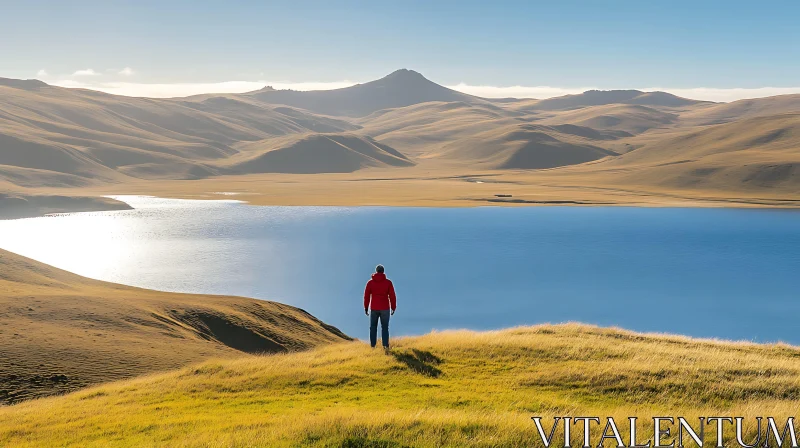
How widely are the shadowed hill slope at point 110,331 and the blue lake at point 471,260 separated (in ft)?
38.9

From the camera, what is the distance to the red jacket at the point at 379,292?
2077 centimetres

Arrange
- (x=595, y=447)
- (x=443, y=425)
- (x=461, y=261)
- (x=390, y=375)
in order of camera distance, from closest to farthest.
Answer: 1. (x=595, y=447)
2. (x=443, y=425)
3. (x=390, y=375)
4. (x=461, y=261)

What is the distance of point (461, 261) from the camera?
77188 millimetres

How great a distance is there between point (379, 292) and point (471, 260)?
57833 millimetres

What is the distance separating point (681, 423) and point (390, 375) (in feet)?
27.4

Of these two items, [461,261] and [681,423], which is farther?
[461,261]

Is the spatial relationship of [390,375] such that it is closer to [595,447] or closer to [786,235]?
[595,447]

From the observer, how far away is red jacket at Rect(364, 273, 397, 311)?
2077 cm

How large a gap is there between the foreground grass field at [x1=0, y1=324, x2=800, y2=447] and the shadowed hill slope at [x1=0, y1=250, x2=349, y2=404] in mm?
4539

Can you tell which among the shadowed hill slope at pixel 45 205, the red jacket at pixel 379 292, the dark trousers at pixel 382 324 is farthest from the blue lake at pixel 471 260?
the red jacket at pixel 379 292

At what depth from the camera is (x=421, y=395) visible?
16.4 metres

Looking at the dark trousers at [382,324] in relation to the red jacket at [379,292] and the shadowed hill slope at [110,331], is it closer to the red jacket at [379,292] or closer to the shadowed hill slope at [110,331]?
the red jacket at [379,292]

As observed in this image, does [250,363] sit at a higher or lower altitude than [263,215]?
lower

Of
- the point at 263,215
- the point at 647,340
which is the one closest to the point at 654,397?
the point at 647,340
